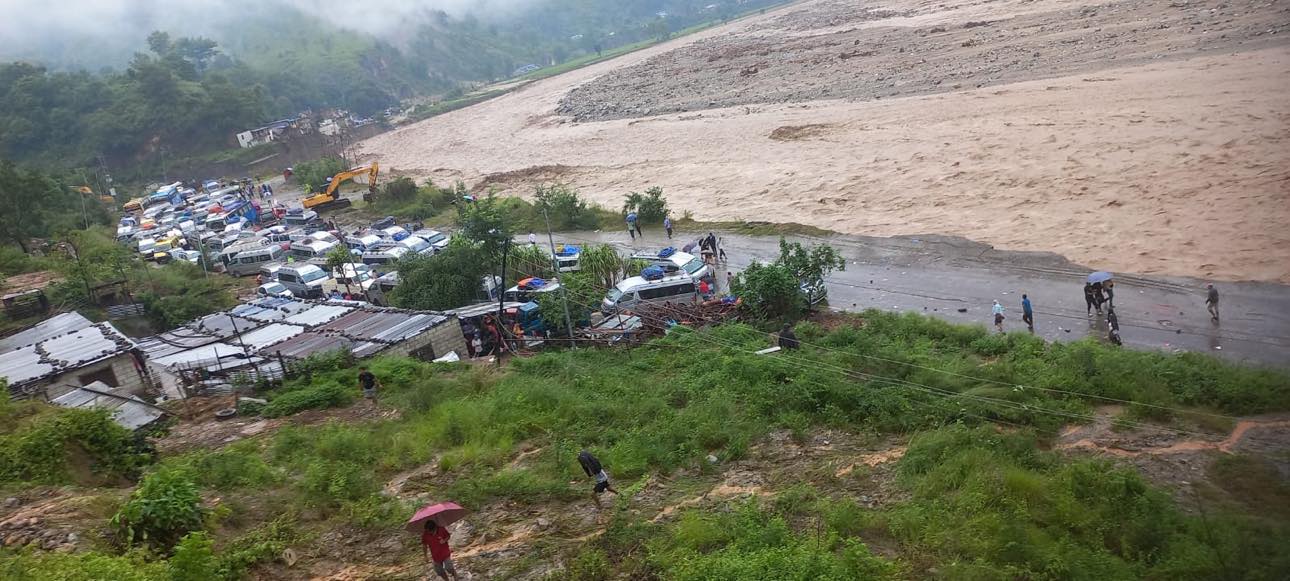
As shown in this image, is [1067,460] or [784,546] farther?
[1067,460]

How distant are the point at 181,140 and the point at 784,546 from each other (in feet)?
290

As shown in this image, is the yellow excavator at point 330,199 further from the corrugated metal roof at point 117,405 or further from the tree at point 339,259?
the corrugated metal roof at point 117,405

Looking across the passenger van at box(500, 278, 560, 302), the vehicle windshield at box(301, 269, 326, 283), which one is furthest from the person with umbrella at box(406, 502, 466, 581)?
the vehicle windshield at box(301, 269, 326, 283)

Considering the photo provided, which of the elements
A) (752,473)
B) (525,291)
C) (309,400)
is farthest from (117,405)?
(752,473)

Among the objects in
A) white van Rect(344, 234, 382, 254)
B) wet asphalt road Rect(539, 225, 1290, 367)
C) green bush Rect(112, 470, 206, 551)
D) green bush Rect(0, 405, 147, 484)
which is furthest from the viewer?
white van Rect(344, 234, 382, 254)

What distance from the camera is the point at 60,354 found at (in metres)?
18.3

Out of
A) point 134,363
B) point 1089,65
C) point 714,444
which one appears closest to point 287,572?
point 714,444

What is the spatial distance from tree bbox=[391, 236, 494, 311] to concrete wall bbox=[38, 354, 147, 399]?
23.4 ft

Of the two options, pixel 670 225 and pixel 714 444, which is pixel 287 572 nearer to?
pixel 714 444

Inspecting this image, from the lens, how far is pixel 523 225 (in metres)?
36.7

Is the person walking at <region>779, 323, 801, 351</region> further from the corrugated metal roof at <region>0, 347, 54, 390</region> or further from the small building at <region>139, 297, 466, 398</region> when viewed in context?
the corrugated metal roof at <region>0, 347, 54, 390</region>

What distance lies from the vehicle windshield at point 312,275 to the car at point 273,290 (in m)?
Answer: 0.73

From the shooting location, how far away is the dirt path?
22477 millimetres

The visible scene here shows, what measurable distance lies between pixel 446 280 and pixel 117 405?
9892 millimetres
